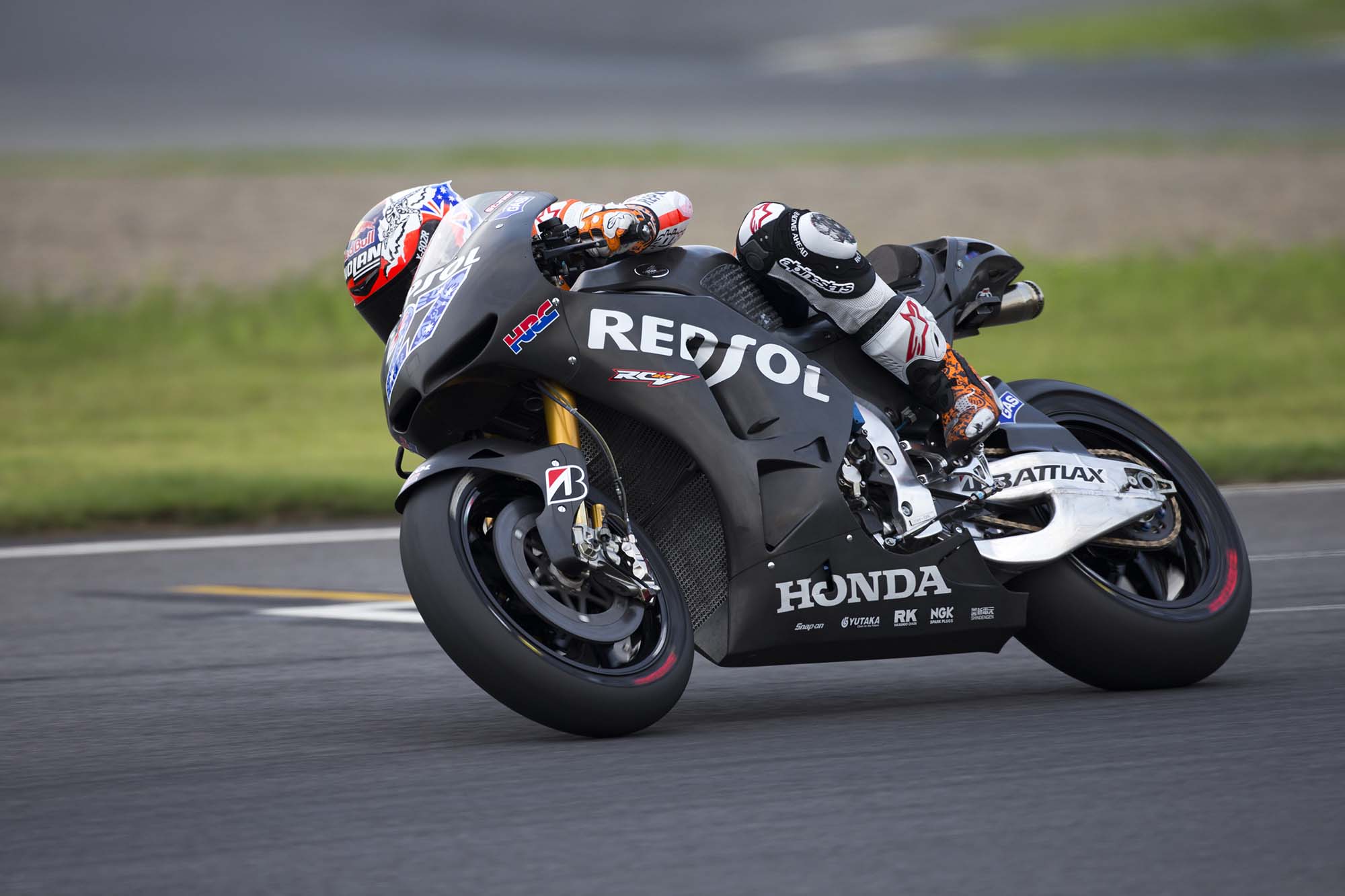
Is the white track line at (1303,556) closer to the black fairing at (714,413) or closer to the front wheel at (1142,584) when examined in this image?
the front wheel at (1142,584)

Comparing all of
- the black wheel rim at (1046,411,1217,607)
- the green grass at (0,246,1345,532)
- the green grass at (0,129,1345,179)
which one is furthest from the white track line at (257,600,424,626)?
the green grass at (0,129,1345,179)

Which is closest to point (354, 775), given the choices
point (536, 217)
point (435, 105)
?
A: point (536, 217)

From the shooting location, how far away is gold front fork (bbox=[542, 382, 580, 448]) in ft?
14.7

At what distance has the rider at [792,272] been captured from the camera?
15.4ft

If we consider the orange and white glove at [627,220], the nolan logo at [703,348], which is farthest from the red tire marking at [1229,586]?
the orange and white glove at [627,220]

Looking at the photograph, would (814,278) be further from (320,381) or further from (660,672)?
(320,381)

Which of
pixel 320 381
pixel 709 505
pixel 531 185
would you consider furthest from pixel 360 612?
pixel 531 185

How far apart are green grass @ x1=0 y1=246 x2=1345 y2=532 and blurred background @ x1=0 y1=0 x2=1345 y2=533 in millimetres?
39

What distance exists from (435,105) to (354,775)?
86.6 ft

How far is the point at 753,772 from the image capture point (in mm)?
4023

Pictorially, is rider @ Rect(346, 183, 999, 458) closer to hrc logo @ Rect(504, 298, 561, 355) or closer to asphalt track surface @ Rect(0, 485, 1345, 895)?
hrc logo @ Rect(504, 298, 561, 355)

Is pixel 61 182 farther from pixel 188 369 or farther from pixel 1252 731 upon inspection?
pixel 1252 731

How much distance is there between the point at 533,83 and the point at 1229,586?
28.9 metres

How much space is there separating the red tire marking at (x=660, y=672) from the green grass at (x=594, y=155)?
58.2 ft
